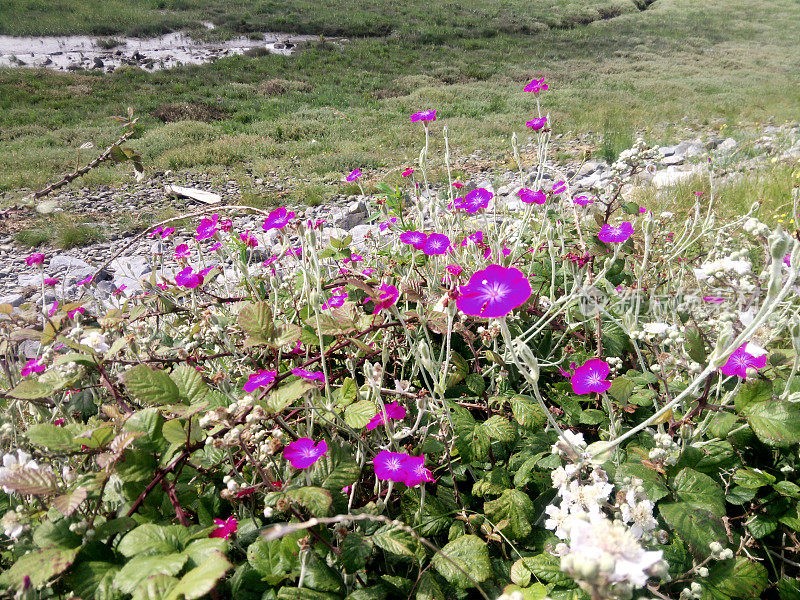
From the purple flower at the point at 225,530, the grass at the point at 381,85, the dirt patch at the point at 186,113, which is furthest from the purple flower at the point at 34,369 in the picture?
the dirt patch at the point at 186,113

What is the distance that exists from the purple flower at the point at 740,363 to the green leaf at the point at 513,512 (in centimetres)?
63

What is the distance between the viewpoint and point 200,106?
13977 mm

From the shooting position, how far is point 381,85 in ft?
55.0

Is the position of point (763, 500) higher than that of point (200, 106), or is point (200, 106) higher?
point (200, 106)

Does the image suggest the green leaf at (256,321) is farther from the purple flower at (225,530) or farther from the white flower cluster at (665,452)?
the white flower cluster at (665,452)

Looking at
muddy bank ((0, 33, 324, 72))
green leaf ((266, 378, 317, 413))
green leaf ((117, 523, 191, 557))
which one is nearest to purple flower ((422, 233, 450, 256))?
green leaf ((266, 378, 317, 413))

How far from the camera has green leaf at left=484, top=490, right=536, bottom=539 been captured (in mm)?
1180

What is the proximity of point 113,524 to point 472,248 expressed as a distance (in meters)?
1.55

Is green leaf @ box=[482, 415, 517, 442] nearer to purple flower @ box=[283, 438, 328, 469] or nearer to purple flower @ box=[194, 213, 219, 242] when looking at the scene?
purple flower @ box=[283, 438, 328, 469]

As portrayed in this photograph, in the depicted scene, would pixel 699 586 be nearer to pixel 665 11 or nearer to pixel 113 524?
pixel 113 524

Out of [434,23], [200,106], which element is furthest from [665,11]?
[200,106]

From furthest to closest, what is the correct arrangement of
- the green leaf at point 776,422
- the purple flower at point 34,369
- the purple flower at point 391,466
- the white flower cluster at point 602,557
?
the purple flower at point 34,369
the green leaf at point 776,422
the purple flower at point 391,466
the white flower cluster at point 602,557

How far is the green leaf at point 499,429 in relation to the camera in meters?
1.29

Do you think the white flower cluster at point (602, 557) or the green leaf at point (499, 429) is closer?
the white flower cluster at point (602, 557)
